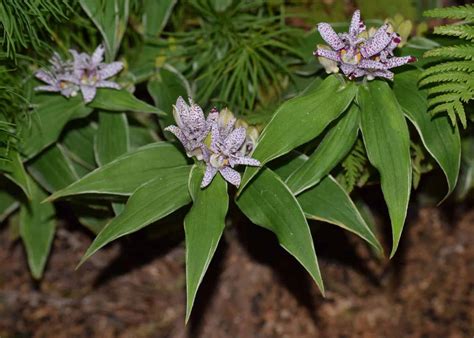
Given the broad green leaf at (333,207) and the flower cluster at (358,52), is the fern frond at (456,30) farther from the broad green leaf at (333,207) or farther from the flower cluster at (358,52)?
the broad green leaf at (333,207)

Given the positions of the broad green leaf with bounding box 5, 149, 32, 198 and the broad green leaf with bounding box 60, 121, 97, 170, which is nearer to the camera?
the broad green leaf with bounding box 5, 149, 32, 198

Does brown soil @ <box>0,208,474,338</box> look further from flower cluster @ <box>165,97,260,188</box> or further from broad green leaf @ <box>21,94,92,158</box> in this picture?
flower cluster @ <box>165,97,260,188</box>

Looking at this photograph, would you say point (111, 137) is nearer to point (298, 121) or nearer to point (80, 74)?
point (80, 74)

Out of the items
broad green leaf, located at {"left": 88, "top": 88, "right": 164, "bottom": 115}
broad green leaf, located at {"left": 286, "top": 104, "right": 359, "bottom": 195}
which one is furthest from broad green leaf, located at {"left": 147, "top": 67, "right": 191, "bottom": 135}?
broad green leaf, located at {"left": 286, "top": 104, "right": 359, "bottom": 195}

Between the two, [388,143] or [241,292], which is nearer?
[388,143]

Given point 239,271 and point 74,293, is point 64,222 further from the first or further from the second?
point 239,271

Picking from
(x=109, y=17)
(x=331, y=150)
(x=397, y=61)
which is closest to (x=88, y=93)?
(x=109, y=17)
